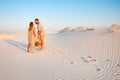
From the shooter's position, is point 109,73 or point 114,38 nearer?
point 109,73

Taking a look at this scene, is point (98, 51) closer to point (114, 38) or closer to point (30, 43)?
point (114, 38)

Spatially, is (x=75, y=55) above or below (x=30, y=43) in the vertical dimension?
below

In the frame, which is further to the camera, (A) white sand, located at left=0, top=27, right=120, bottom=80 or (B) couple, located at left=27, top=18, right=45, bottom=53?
(B) couple, located at left=27, top=18, right=45, bottom=53

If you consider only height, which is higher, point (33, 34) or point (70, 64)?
point (33, 34)

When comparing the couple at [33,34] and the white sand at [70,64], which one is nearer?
the white sand at [70,64]

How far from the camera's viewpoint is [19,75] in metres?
7.63

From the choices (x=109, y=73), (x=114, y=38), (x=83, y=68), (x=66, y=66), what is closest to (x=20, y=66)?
(x=66, y=66)

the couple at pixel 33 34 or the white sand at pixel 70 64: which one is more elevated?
the couple at pixel 33 34

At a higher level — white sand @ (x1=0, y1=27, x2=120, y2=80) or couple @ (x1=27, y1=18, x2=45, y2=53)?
couple @ (x1=27, y1=18, x2=45, y2=53)

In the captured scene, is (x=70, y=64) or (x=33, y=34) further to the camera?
(x=33, y=34)

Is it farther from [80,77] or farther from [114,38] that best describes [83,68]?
[114,38]

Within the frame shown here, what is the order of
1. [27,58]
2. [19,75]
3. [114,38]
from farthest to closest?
[114,38] < [27,58] < [19,75]

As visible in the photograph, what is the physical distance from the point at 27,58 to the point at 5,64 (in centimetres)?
130

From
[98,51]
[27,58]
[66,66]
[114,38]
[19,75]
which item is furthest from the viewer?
[114,38]
